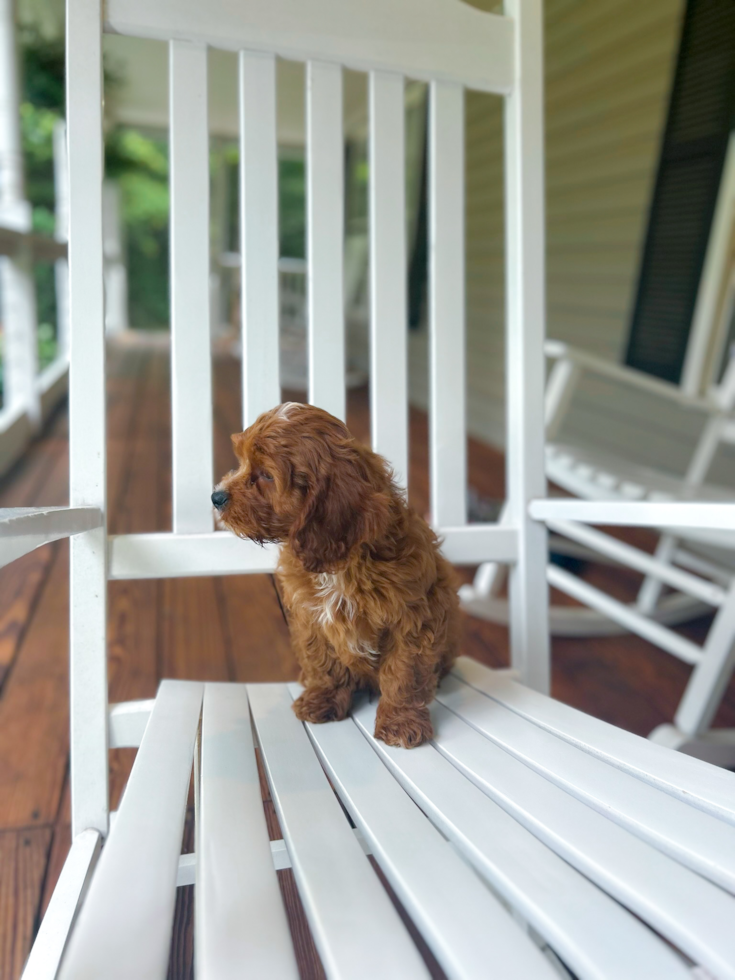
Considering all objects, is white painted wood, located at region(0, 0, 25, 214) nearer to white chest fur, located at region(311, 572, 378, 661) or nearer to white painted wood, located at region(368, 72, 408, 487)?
white painted wood, located at region(368, 72, 408, 487)

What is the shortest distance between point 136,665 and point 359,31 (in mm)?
1163

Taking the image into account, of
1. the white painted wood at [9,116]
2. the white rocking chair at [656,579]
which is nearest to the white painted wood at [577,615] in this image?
the white rocking chair at [656,579]

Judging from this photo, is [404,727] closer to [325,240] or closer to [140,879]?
[140,879]

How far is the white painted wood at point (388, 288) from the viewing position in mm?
1013

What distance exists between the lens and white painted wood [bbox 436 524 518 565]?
1016mm

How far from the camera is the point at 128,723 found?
84cm

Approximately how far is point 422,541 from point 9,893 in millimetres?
685

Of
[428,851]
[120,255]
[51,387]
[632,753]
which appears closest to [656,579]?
[632,753]

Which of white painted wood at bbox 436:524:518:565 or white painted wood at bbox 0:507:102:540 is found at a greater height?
white painted wood at bbox 0:507:102:540

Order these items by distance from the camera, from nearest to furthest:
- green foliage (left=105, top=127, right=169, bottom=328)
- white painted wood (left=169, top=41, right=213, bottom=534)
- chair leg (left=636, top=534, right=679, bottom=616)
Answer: white painted wood (left=169, top=41, right=213, bottom=534) < chair leg (left=636, top=534, right=679, bottom=616) < green foliage (left=105, top=127, right=169, bottom=328)

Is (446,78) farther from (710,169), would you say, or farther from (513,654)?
(710,169)

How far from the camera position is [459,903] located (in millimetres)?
495

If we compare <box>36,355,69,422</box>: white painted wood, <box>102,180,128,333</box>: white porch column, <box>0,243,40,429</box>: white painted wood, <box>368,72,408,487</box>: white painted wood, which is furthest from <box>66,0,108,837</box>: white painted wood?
<box>102,180,128,333</box>: white porch column

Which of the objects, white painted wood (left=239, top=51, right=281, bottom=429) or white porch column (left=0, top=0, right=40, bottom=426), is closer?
white painted wood (left=239, top=51, right=281, bottom=429)
